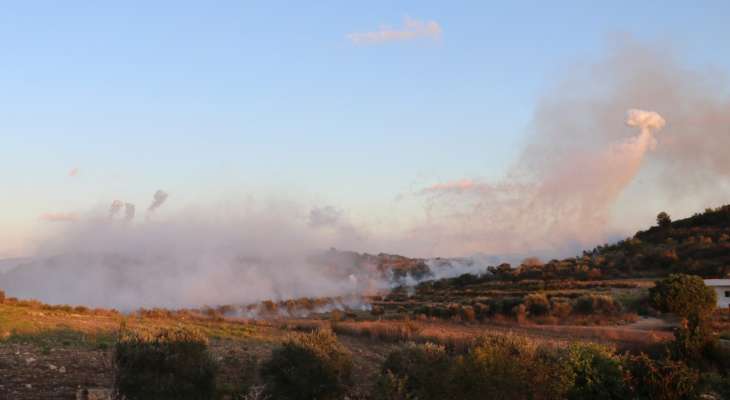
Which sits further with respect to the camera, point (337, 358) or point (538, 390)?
point (337, 358)

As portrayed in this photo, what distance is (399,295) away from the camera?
208 ft

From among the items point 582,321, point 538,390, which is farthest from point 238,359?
point 582,321

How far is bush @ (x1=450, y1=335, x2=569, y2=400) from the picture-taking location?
14398 millimetres

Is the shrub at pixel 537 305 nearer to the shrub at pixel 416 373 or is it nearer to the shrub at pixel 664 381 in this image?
the shrub at pixel 664 381

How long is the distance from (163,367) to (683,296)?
24897 mm

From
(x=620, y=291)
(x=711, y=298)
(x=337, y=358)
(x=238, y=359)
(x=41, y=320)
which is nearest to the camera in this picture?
(x=337, y=358)

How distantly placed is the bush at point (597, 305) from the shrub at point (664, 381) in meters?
20.8

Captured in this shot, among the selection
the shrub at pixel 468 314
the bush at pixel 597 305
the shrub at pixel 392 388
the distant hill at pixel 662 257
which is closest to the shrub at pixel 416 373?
the shrub at pixel 392 388

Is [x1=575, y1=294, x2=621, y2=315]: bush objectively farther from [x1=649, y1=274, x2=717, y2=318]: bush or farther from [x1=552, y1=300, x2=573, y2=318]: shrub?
[x1=649, y1=274, x2=717, y2=318]: bush

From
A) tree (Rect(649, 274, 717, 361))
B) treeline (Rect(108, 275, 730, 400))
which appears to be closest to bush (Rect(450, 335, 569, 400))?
treeline (Rect(108, 275, 730, 400))

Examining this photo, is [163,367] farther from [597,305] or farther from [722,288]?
[722,288]

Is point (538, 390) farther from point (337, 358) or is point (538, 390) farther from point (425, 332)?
point (425, 332)

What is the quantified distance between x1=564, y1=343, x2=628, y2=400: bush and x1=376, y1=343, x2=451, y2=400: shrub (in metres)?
3.00

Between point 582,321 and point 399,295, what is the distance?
31.1 m
